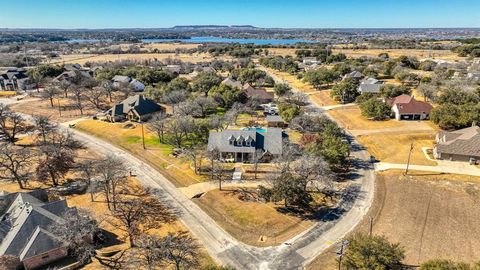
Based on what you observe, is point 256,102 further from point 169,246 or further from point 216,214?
point 169,246

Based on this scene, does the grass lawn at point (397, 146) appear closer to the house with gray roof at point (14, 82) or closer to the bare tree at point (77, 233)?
the bare tree at point (77, 233)

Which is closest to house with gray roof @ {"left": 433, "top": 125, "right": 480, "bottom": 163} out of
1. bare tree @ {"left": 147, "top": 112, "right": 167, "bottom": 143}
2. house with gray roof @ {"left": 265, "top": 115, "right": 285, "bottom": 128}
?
house with gray roof @ {"left": 265, "top": 115, "right": 285, "bottom": 128}

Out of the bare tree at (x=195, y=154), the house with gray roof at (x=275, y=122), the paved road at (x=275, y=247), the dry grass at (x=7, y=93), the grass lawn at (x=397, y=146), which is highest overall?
the dry grass at (x=7, y=93)

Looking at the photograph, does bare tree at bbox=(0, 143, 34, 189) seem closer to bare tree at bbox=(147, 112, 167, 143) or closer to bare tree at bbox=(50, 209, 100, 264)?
Answer: bare tree at bbox=(50, 209, 100, 264)

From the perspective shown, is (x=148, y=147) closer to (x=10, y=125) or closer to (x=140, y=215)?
(x=140, y=215)

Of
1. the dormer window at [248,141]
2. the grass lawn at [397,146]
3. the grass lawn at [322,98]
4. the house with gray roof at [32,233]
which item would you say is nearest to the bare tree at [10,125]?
the house with gray roof at [32,233]

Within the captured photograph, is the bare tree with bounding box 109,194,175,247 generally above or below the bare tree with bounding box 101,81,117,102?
below
